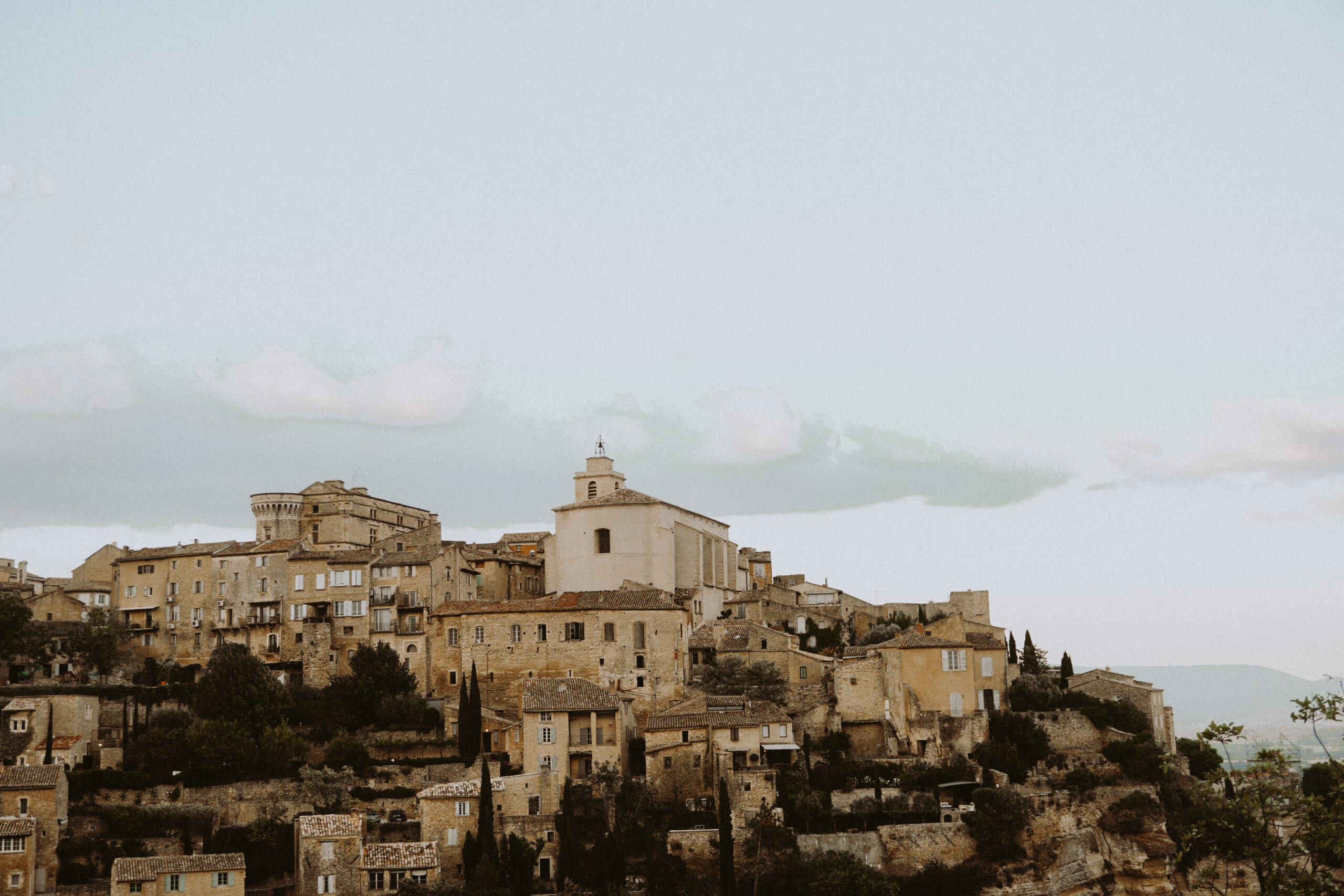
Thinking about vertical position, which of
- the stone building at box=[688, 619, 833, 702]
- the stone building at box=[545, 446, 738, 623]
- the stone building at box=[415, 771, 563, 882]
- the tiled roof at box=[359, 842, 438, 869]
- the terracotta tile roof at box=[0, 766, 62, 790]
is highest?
the stone building at box=[545, 446, 738, 623]

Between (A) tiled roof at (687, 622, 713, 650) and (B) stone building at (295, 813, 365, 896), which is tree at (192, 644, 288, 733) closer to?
(B) stone building at (295, 813, 365, 896)

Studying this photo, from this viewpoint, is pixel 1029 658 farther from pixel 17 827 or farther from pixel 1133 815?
pixel 17 827

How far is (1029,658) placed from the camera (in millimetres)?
73375

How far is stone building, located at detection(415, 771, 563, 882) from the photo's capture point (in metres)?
52.4

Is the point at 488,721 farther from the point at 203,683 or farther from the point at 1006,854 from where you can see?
the point at 1006,854

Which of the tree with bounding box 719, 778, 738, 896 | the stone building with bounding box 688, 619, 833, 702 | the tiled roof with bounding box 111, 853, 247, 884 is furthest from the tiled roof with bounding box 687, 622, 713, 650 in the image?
the tiled roof with bounding box 111, 853, 247, 884

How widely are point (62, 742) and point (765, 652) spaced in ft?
106

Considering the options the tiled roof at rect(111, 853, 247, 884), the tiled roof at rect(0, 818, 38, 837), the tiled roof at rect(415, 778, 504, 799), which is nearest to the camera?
the tiled roof at rect(0, 818, 38, 837)

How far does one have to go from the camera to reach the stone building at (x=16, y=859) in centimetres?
4834

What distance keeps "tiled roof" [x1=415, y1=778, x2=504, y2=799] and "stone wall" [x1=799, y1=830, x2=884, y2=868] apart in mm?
12332

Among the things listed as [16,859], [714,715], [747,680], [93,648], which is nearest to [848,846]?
[714,715]

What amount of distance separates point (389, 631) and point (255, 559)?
9.21 meters

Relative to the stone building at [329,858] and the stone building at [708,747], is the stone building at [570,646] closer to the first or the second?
the stone building at [708,747]

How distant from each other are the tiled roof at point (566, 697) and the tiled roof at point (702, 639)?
8082 mm
